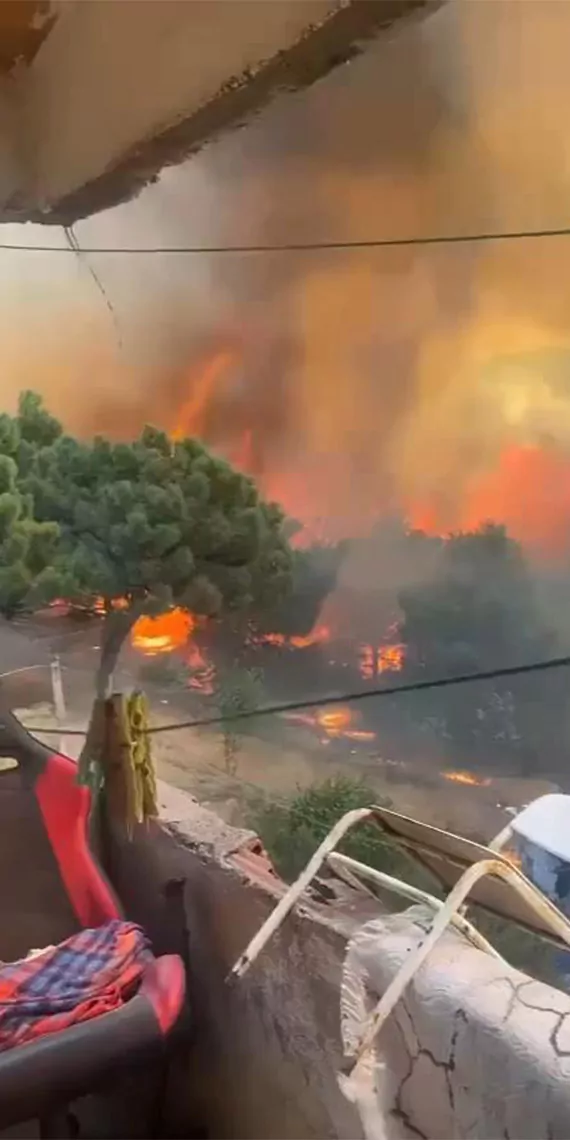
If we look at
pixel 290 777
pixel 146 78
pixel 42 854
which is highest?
pixel 146 78

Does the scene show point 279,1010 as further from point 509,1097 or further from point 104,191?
point 104,191

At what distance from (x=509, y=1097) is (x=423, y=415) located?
0.67 m

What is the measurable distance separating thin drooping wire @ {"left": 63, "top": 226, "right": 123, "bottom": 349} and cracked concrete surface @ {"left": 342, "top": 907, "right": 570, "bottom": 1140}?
34.1 inches

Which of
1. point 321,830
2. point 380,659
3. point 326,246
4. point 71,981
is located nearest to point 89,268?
point 326,246

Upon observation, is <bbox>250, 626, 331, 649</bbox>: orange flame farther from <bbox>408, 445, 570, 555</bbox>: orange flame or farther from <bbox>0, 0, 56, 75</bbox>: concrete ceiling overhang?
<bbox>0, 0, 56, 75</bbox>: concrete ceiling overhang

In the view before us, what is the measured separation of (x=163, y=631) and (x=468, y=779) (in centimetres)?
57

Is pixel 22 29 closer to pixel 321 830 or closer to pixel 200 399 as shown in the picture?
pixel 200 399

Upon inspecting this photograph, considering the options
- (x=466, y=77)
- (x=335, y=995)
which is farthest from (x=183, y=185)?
(x=335, y=995)

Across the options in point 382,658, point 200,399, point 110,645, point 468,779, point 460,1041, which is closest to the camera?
point 460,1041

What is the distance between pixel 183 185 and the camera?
149 centimetres

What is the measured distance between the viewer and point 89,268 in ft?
5.29

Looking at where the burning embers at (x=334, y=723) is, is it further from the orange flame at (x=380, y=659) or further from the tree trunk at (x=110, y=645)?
the tree trunk at (x=110, y=645)

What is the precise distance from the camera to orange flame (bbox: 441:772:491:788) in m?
1.17

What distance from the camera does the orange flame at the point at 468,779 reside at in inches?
45.9
